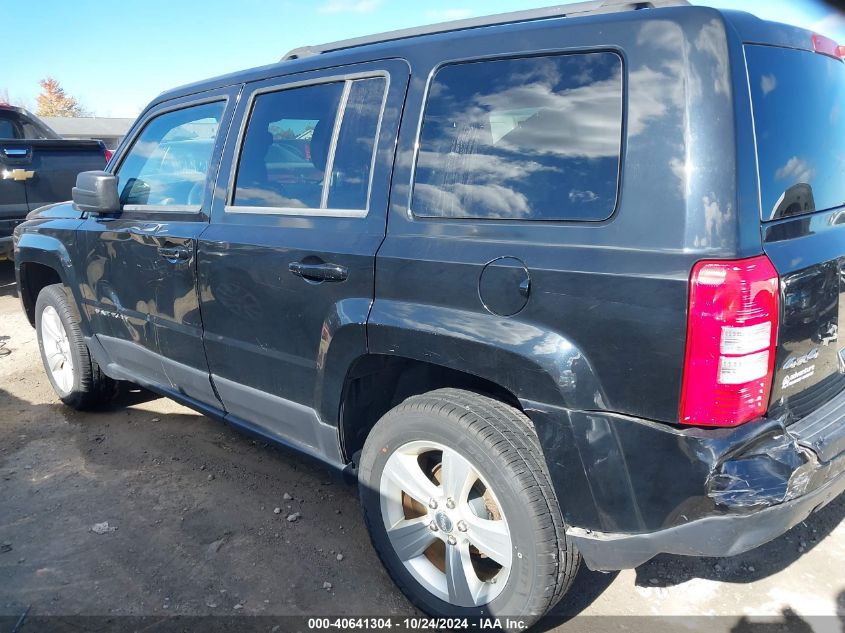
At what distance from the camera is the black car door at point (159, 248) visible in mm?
3125

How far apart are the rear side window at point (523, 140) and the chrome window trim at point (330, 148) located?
0.72ft

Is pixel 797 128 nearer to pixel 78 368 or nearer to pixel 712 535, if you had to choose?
pixel 712 535

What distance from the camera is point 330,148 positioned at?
8.51ft

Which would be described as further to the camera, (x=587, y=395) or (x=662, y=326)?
(x=587, y=395)

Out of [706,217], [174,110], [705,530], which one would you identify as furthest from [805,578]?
[174,110]

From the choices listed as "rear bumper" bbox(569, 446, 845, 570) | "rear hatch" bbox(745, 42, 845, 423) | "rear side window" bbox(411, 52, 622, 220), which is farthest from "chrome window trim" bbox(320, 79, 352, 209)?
"rear bumper" bbox(569, 446, 845, 570)

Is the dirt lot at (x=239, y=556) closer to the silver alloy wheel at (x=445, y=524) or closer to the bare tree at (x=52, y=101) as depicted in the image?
the silver alloy wheel at (x=445, y=524)

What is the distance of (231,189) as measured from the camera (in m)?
2.97

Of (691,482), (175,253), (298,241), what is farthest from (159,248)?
(691,482)

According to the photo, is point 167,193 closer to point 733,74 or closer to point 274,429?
point 274,429

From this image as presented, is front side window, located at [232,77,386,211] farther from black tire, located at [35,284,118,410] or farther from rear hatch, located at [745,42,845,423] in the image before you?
black tire, located at [35,284,118,410]

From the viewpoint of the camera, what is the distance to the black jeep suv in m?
1.72

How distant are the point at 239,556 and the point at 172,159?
2.04m

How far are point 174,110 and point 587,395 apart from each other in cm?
277
